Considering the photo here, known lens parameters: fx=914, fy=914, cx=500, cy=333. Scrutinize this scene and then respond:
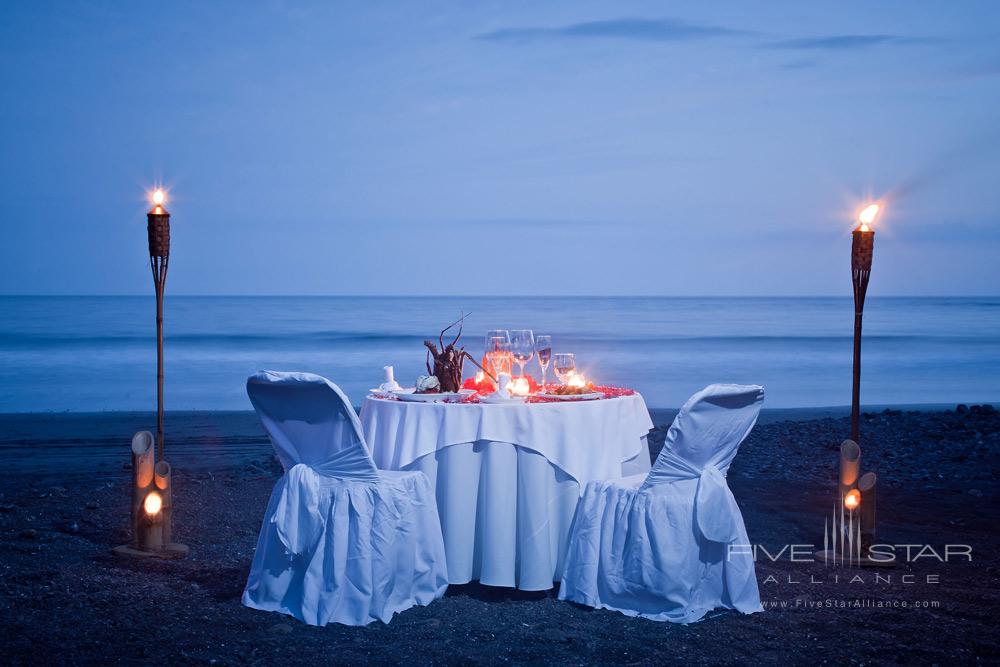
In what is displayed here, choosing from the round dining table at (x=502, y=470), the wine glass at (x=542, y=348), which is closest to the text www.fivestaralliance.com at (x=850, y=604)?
the round dining table at (x=502, y=470)

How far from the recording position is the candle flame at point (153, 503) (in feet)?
14.6

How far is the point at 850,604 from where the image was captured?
3771mm

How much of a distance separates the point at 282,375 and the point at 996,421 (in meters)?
6.95

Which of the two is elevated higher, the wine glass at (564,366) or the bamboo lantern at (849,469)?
the wine glass at (564,366)

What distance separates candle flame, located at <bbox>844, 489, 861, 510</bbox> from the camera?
438 cm

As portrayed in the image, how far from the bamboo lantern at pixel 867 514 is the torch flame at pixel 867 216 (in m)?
1.21

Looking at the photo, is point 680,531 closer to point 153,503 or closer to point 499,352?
point 499,352

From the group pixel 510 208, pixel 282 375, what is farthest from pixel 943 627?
pixel 510 208

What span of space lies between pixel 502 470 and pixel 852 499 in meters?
1.80

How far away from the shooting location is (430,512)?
12.4ft

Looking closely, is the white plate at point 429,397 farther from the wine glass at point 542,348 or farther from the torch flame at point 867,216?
the torch flame at point 867,216

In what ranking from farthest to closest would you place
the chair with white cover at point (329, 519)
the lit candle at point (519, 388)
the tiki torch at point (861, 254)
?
the tiki torch at point (861, 254) → the lit candle at point (519, 388) → the chair with white cover at point (329, 519)

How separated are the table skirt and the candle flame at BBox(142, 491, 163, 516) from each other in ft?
4.71

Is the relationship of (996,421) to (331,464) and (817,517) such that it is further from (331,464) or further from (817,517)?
(331,464)
